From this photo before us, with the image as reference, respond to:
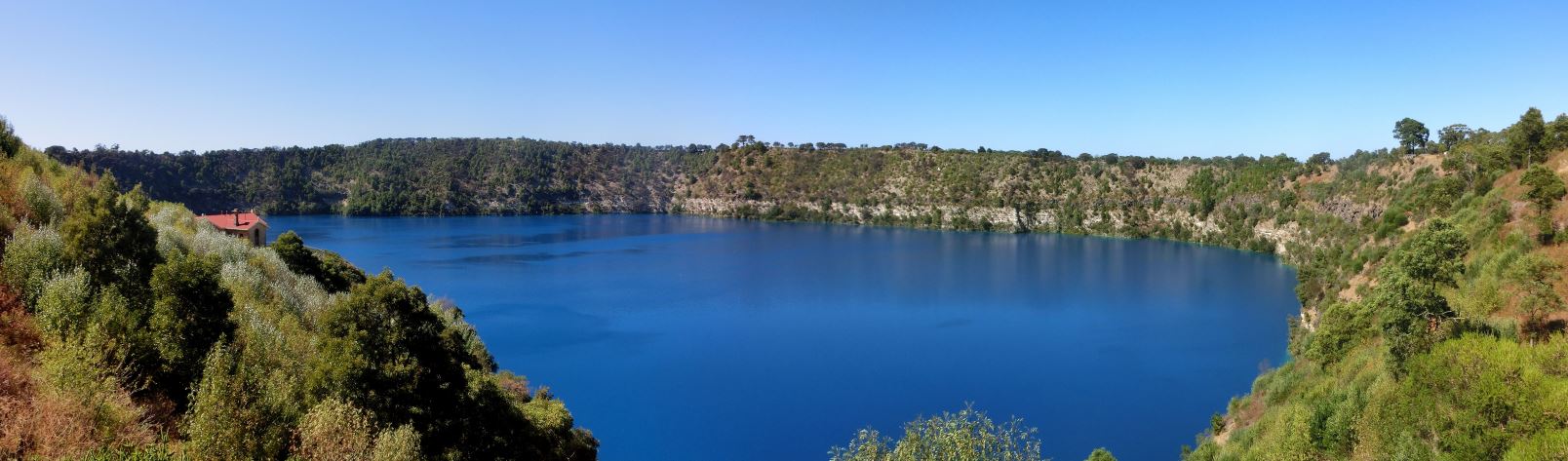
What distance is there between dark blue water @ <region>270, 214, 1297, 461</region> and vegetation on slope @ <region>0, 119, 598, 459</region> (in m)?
12.7

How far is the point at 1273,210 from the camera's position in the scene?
8350 cm

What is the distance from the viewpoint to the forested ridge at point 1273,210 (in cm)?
1583

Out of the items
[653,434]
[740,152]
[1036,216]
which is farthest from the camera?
[740,152]

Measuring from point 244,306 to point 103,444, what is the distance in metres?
8.00

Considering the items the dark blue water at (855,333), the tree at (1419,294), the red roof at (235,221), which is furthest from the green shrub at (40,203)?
the tree at (1419,294)

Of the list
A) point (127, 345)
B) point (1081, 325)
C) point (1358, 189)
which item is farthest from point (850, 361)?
point (1358, 189)

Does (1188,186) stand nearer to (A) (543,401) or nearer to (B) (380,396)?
(A) (543,401)

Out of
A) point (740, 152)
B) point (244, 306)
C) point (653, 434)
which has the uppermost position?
point (740, 152)

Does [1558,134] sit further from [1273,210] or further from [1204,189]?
[1204,189]

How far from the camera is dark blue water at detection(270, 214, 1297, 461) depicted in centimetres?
2989

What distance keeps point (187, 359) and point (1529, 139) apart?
4378 cm

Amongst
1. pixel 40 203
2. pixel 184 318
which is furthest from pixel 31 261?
pixel 40 203

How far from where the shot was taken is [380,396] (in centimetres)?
1403

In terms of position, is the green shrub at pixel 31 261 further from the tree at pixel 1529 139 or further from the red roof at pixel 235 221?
the tree at pixel 1529 139
